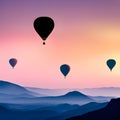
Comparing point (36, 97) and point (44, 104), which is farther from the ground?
point (44, 104)

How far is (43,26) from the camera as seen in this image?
941cm

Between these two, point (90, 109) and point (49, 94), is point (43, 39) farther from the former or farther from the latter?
point (90, 109)

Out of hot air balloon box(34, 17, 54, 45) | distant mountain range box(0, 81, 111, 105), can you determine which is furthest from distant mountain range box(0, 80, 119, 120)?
hot air balloon box(34, 17, 54, 45)

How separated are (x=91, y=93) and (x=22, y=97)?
5568mm

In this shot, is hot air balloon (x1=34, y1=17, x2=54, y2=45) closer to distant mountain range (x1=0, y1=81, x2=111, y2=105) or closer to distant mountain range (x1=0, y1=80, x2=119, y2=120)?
distant mountain range (x1=0, y1=80, x2=119, y2=120)

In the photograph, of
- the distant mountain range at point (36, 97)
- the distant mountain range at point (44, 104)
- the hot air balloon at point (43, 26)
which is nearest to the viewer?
the hot air balloon at point (43, 26)

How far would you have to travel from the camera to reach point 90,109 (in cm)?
1745

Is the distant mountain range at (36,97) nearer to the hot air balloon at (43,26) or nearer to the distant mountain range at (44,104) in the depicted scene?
the distant mountain range at (44,104)

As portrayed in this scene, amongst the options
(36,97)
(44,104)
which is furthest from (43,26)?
(44,104)

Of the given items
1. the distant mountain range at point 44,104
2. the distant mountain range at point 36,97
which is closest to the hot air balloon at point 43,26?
the distant mountain range at point 44,104

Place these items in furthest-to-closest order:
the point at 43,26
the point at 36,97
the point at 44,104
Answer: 1. the point at 44,104
2. the point at 36,97
3. the point at 43,26

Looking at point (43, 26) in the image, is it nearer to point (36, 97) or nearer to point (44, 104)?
point (36, 97)

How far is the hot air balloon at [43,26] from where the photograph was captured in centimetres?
923

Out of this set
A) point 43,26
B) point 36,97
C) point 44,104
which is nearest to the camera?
point 43,26
